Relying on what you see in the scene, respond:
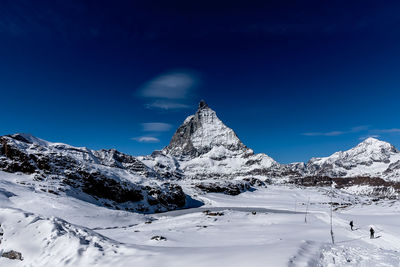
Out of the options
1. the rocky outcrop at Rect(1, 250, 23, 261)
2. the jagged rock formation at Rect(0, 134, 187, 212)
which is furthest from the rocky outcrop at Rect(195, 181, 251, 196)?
the rocky outcrop at Rect(1, 250, 23, 261)

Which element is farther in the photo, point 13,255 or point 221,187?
point 221,187

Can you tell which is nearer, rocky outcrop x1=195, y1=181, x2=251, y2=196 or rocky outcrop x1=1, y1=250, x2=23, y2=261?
rocky outcrop x1=1, y1=250, x2=23, y2=261

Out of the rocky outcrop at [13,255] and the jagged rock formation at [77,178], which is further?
the jagged rock formation at [77,178]

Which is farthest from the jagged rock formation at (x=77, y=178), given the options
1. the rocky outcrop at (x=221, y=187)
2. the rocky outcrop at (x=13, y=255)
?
the rocky outcrop at (x=221, y=187)

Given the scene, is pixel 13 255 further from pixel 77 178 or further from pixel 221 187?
pixel 221 187

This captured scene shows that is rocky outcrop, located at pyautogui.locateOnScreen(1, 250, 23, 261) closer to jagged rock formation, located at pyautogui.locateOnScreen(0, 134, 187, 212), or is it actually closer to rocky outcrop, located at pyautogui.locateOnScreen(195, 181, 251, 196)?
jagged rock formation, located at pyautogui.locateOnScreen(0, 134, 187, 212)

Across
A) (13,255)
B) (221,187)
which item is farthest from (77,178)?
(221,187)

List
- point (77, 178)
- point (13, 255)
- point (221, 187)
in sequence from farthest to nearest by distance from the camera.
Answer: point (221, 187) < point (77, 178) < point (13, 255)

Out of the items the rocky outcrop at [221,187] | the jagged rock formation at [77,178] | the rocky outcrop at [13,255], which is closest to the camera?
the rocky outcrop at [13,255]

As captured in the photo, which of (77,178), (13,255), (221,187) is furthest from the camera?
(221,187)

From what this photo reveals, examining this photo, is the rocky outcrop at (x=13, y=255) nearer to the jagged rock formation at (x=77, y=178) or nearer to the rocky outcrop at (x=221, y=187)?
the jagged rock formation at (x=77, y=178)

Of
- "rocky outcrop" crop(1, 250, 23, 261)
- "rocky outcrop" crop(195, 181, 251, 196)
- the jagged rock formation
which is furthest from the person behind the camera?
"rocky outcrop" crop(195, 181, 251, 196)

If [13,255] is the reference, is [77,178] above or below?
above

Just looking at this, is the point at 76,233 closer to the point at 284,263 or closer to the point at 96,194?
the point at 284,263
